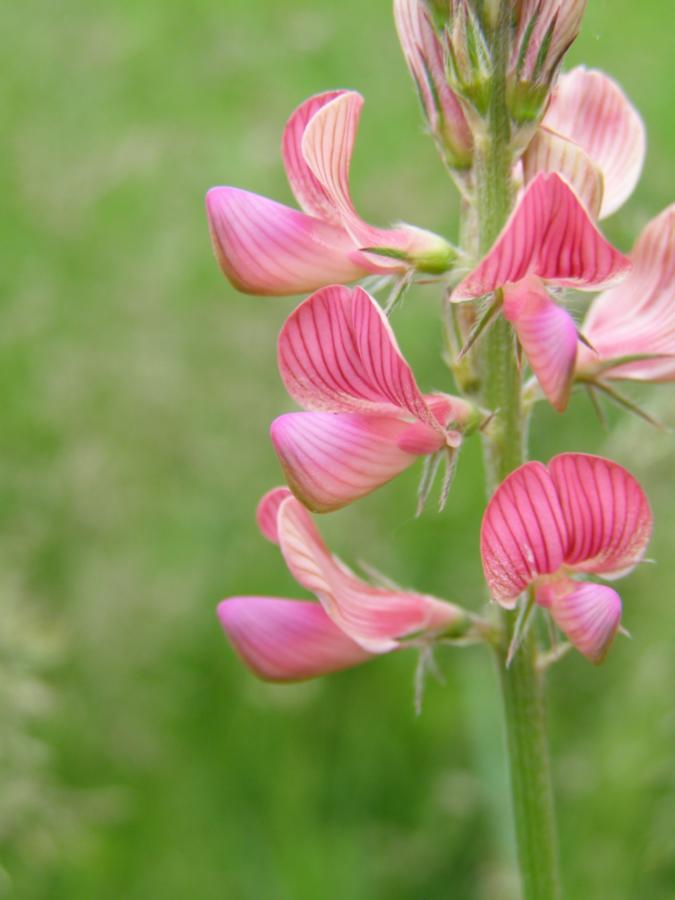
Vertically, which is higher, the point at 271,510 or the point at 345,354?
the point at 345,354

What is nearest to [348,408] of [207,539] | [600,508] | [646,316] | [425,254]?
[425,254]

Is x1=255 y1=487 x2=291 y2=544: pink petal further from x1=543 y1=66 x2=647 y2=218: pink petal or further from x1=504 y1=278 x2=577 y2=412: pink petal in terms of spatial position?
x1=543 y1=66 x2=647 y2=218: pink petal

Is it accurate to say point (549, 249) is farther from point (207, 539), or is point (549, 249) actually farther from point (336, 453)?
point (207, 539)

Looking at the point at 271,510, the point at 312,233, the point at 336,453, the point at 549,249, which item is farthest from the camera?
the point at 271,510

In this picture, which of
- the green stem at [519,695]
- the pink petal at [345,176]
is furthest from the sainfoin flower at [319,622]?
the pink petal at [345,176]

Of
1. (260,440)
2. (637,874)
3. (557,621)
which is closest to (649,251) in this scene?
(557,621)

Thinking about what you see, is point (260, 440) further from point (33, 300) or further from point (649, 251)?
point (649, 251)

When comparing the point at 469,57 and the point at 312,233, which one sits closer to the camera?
the point at 469,57
